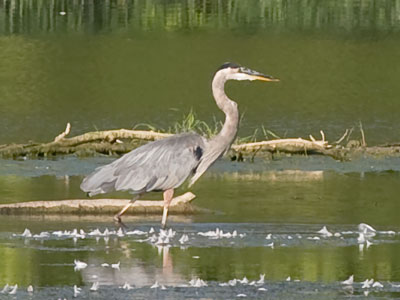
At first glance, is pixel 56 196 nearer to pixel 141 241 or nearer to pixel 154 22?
pixel 141 241

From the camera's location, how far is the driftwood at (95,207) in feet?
40.4

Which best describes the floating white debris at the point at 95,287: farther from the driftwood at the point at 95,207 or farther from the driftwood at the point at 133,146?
the driftwood at the point at 133,146

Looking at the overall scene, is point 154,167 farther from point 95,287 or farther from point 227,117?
point 95,287

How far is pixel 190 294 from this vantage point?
9195 mm

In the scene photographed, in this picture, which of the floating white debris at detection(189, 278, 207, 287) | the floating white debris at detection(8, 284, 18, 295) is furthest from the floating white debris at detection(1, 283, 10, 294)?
the floating white debris at detection(189, 278, 207, 287)

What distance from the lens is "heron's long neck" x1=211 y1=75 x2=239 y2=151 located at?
39.8 ft

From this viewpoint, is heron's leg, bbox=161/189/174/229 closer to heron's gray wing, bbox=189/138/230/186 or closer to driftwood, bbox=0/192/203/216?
heron's gray wing, bbox=189/138/230/186

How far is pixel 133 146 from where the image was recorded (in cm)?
1572

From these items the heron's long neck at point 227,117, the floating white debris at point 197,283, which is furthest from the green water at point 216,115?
the heron's long neck at point 227,117

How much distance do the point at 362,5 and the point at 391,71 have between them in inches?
355

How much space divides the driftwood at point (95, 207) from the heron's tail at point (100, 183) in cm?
69

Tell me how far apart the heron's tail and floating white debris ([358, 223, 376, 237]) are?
5.87 feet

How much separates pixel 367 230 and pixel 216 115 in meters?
8.41

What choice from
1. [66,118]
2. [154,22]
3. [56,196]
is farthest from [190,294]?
[154,22]
